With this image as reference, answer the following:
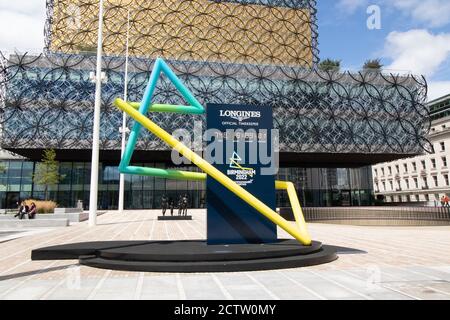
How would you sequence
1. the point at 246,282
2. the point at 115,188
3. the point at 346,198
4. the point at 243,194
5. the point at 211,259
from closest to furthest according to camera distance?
the point at 246,282, the point at 211,259, the point at 243,194, the point at 115,188, the point at 346,198

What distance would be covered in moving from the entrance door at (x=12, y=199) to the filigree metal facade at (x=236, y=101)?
452 inches

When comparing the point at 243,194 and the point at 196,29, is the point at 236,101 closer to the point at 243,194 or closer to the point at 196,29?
the point at 196,29

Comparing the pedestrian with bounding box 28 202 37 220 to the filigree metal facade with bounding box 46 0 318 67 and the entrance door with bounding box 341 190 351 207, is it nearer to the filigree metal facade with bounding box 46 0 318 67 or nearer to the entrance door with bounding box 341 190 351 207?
the filigree metal facade with bounding box 46 0 318 67

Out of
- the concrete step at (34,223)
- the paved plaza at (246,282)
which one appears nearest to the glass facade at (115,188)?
the concrete step at (34,223)

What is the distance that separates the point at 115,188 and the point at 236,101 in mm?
22325

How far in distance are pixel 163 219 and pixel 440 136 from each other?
6366cm

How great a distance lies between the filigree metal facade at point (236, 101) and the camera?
40094 mm

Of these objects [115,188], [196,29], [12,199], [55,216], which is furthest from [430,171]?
[12,199]

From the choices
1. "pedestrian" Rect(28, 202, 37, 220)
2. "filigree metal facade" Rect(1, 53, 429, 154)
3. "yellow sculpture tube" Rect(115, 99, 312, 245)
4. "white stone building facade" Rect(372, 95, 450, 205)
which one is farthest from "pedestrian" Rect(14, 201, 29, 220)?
"white stone building facade" Rect(372, 95, 450, 205)

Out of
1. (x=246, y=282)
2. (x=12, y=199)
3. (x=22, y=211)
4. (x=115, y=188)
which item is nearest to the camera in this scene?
(x=246, y=282)

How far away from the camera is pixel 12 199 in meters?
46.9

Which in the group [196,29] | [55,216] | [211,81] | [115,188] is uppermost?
[196,29]

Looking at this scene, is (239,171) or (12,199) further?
(12,199)
